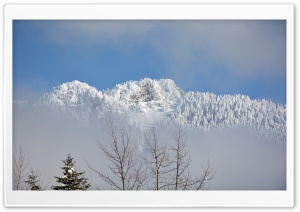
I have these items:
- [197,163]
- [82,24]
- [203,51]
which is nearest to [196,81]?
[203,51]

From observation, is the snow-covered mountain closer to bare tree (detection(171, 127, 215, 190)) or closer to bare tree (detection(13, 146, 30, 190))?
bare tree (detection(171, 127, 215, 190))

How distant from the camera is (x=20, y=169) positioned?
552 centimetres

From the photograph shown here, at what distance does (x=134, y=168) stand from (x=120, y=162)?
149mm

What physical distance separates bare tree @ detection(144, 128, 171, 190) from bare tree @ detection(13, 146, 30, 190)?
3.59 ft

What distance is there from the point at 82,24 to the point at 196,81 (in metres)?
1.15

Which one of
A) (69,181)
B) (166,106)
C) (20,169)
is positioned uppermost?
(166,106)

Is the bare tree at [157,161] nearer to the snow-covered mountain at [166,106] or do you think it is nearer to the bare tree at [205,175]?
the snow-covered mountain at [166,106]

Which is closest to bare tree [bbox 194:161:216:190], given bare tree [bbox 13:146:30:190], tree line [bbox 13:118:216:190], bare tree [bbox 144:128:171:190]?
tree line [bbox 13:118:216:190]

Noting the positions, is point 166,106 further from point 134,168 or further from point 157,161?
point 134,168

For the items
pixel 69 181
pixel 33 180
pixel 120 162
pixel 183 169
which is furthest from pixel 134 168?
pixel 33 180

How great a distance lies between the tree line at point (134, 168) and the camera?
5.55 meters

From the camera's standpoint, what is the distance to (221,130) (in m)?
5.64
